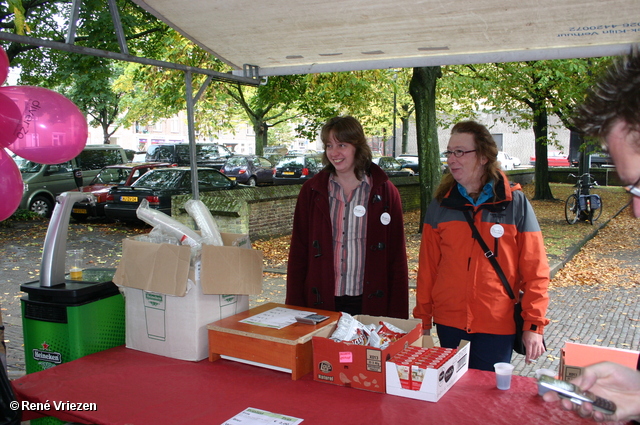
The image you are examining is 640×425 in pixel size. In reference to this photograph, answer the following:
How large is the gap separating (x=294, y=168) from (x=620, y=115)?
23714 mm

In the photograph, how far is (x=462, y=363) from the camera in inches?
93.4

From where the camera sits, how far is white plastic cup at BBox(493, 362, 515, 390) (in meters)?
2.23

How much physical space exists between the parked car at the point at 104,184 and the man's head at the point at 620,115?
1284cm

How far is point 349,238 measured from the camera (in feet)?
11.2

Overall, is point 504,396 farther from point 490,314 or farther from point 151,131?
point 151,131

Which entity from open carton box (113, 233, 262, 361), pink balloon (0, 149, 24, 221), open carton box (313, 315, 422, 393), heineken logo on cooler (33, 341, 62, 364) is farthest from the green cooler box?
open carton box (313, 315, 422, 393)

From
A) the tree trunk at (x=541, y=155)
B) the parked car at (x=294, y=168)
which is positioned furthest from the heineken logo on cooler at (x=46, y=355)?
the parked car at (x=294, y=168)

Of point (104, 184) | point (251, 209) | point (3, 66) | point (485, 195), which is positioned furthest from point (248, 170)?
point (485, 195)

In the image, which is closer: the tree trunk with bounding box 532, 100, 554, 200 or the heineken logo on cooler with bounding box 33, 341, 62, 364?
the heineken logo on cooler with bounding box 33, 341, 62, 364

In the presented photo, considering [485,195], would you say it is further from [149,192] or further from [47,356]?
[149,192]

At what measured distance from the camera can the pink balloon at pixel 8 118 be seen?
2654 mm

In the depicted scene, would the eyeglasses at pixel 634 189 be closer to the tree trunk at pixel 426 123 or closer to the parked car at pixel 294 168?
the tree trunk at pixel 426 123

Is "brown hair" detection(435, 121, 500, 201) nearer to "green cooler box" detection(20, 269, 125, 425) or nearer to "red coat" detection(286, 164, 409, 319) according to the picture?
"red coat" detection(286, 164, 409, 319)

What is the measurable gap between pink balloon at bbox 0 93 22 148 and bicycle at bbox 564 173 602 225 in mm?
13033
